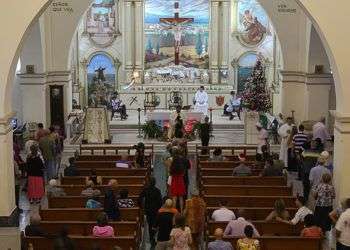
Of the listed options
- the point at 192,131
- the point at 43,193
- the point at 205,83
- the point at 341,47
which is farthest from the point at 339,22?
the point at 205,83

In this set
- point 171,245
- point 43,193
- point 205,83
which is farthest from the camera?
point 205,83

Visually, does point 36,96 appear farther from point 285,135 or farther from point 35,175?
point 285,135

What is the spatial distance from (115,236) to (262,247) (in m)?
2.56

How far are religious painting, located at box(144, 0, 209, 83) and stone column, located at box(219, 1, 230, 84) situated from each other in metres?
0.78

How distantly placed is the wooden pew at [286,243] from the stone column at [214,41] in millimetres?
21578

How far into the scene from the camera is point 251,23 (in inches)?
1325

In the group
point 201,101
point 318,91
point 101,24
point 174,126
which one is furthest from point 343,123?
point 101,24

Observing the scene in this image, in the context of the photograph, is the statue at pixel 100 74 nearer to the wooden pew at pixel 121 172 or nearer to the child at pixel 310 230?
the wooden pew at pixel 121 172

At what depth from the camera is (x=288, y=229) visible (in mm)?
13352

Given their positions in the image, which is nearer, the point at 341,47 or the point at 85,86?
the point at 341,47

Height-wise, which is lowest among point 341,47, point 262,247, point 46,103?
point 262,247

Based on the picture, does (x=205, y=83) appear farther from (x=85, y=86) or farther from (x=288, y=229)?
(x=288, y=229)

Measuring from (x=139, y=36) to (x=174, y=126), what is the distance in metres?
11.0

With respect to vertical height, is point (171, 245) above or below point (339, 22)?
below
